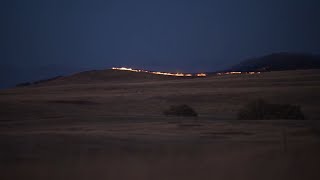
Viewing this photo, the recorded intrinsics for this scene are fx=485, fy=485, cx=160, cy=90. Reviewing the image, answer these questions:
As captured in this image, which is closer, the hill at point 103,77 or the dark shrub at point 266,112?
the dark shrub at point 266,112

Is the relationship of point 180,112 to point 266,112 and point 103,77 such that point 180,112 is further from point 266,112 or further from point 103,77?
point 103,77

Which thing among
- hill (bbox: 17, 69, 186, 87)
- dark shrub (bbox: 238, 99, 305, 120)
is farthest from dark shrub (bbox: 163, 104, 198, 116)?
hill (bbox: 17, 69, 186, 87)

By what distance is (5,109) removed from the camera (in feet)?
103

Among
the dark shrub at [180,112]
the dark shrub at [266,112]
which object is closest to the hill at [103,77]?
the dark shrub at [180,112]

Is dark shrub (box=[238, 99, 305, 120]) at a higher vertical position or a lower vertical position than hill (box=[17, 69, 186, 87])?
lower

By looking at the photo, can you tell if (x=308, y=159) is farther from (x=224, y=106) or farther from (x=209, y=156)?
(x=224, y=106)

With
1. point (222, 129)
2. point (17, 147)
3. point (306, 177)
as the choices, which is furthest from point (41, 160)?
point (222, 129)

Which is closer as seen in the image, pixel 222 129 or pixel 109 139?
pixel 109 139

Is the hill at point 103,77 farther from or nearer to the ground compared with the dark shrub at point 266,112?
farther from the ground

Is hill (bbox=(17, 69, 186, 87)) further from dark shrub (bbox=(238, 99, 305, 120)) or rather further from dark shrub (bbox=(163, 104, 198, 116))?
dark shrub (bbox=(238, 99, 305, 120))

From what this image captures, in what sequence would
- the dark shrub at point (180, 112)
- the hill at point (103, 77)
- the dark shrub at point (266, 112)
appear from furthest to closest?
the hill at point (103, 77) < the dark shrub at point (180, 112) < the dark shrub at point (266, 112)

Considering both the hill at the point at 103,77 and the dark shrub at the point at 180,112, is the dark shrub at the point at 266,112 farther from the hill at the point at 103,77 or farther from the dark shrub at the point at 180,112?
the hill at the point at 103,77

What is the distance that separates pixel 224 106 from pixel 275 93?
36.9ft

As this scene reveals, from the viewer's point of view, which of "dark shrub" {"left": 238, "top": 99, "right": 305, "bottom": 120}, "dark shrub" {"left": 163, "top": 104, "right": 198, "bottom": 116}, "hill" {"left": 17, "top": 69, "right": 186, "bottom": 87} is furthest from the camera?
"hill" {"left": 17, "top": 69, "right": 186, "bottom": 87}
